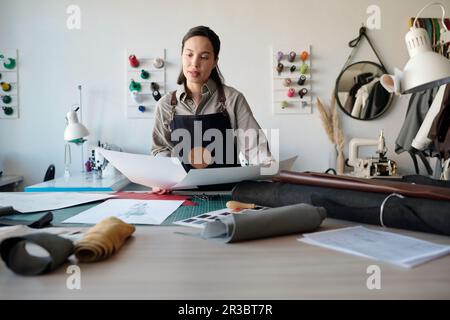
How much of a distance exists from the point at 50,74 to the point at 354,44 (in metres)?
2.31

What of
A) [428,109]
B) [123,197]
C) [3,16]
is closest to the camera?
[123,197]

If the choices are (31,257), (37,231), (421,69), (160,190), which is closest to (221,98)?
(160,190)

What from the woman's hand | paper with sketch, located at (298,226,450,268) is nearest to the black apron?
the woman's hand

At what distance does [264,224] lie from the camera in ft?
1.90

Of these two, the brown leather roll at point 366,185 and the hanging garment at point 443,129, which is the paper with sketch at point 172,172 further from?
the hanging garment at point 443,129

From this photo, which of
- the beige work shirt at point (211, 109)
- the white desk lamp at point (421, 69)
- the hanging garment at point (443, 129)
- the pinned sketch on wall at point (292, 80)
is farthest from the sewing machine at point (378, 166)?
the white desk lamp at point (421, 69)

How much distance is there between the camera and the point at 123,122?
2.72m

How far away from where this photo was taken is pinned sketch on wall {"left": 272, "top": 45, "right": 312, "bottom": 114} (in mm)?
2713

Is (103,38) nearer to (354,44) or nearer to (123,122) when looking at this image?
(123,122)

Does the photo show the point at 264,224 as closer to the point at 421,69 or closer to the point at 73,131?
the point at 421,69

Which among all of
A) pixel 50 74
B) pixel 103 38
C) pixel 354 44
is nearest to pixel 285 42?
pixel 354 44

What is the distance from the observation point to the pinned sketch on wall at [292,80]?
8.90 feet

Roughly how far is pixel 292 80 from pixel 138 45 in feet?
3.93

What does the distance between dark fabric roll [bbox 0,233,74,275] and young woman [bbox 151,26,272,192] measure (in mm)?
1159
